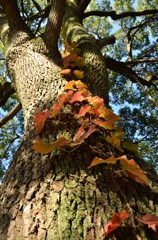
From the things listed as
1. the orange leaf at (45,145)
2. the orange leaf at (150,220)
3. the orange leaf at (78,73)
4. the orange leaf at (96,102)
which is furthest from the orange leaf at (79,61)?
the orange leaf at (150,220)

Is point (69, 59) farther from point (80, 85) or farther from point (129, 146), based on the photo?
point (129, 146)

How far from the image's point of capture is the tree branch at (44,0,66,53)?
9.07 ft

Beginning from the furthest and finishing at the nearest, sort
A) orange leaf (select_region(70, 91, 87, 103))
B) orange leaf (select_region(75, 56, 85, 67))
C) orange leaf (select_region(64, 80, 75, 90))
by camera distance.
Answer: orange leaf (select_region(75, 56, 85, 67))
orange leaf (select_region(64, 80, 75, 90))
orange leaf (select_region(70, 91, 87, 103))

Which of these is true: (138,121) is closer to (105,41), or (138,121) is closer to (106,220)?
(105,41)

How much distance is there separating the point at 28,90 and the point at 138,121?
4238 mm

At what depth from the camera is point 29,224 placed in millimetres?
1236

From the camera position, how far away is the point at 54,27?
9.36ft

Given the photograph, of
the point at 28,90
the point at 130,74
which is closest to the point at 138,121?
the point at 130,74

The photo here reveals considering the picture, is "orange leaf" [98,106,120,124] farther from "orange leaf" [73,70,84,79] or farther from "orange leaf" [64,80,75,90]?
"orange leaf" [73,70,84,79]

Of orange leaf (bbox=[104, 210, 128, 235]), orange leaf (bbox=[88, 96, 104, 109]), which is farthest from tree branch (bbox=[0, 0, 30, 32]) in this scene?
orange leaf (bbox=[104, 210, 128, 235])

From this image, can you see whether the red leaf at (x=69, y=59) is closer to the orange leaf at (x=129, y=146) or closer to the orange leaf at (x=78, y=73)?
the orange leaf at (x=78, y=73)

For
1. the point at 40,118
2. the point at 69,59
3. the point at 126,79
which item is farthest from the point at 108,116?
the point at 126,79

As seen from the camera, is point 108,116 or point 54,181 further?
point 108,116

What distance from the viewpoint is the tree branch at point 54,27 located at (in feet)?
9.07
